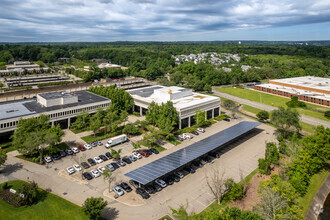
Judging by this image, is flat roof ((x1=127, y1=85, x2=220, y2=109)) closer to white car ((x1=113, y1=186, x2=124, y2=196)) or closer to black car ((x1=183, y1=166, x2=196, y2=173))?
black car ((x1=183, y1=166, x2=196, y2=173))

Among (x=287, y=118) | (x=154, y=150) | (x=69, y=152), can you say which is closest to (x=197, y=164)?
(x=154, y=150)

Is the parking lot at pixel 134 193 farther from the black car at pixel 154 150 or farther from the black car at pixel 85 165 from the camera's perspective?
the black car at pixel 85 165

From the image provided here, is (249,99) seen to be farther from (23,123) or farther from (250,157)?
(23,123)

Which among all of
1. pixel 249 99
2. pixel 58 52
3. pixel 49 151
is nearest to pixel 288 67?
pixel 249 99

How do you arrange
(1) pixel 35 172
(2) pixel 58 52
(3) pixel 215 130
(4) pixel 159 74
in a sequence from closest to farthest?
1. (1) pixel 35 172
2. (3) pixel 215 130
3. (4) pixel 159 74
4. (2) pixel 58 52

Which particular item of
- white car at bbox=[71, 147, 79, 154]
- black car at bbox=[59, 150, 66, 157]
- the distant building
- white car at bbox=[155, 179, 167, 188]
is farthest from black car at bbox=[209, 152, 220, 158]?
the distant building

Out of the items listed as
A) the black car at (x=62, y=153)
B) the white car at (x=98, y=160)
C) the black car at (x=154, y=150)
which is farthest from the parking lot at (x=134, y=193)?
Answer: the white car at (x=98, y=160)

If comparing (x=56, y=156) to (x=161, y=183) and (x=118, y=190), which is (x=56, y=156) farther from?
(x=161, y=183)
